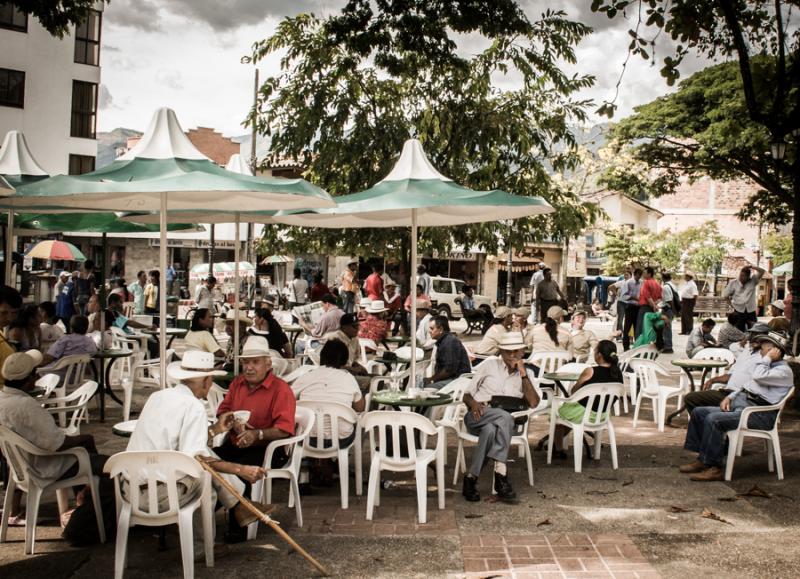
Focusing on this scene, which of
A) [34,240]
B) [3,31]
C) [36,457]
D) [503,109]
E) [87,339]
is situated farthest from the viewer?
[34,240]

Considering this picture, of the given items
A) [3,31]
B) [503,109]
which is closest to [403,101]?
[503,109]

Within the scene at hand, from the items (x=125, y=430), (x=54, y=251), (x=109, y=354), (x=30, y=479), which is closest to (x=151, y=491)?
(x=125, y=430)

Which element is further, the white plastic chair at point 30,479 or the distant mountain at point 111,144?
the distant mountain at point 111,144

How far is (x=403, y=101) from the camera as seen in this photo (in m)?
14.4

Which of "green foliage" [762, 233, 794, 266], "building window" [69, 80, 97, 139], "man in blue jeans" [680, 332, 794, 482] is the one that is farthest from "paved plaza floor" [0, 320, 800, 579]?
"green foliage" [762, 233, 794, 266]

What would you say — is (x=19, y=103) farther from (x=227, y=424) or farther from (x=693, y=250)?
(x=693, y=250)

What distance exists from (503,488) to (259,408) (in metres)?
2.08

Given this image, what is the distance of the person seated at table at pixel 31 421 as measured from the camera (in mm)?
5094

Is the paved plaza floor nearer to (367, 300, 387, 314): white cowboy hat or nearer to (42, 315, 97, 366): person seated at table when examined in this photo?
(42, 315, 97, 366): person seated at table

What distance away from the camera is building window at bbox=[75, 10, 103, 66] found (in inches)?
1337

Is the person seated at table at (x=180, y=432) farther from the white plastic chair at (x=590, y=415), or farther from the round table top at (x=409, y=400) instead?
the white plastic chair at (x=590, y=415)

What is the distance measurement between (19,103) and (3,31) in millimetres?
2741

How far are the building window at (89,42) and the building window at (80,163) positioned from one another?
158 inches

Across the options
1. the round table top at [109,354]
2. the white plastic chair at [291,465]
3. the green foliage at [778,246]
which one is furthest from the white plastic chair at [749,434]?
the green foliage at [778,246]
